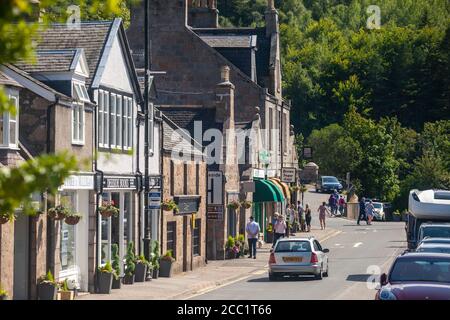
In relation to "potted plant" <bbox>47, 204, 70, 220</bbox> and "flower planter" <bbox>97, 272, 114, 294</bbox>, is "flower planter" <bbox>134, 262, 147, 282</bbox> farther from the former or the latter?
"potted plant" <bbox>47, 204, 70, 220</bbox>

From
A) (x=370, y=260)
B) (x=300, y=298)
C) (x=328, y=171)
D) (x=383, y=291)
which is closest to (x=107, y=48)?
(x=300, y=298)

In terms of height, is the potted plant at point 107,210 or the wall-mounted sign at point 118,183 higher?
the wall-mounted sign at point 118,183

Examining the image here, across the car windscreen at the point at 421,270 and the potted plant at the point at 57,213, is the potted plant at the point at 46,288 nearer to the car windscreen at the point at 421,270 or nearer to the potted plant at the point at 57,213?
the potted plant at the point at 57,213

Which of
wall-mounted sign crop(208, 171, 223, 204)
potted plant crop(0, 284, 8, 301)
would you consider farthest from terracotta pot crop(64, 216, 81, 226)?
wall-mounted sign crop(208, 171, 223, 204)

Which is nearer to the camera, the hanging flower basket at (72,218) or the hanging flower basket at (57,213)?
the hanging flower basket at (57,213)

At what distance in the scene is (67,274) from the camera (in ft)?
94.7

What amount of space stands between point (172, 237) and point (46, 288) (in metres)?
13.2

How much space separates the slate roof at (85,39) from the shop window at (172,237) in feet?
28.0

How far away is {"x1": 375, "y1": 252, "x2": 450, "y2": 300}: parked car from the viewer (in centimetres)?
1978

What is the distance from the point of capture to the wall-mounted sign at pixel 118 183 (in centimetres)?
3141

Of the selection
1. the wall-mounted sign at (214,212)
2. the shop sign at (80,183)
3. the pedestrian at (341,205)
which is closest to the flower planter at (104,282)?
the shop sign at (80,183)

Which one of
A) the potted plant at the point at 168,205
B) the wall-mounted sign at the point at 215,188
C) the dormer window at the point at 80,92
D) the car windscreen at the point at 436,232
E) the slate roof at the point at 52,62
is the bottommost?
the car windscreen at the point at 436,232

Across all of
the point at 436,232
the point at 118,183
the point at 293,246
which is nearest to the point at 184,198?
the point at 293,246

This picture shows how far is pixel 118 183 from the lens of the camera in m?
32.6
